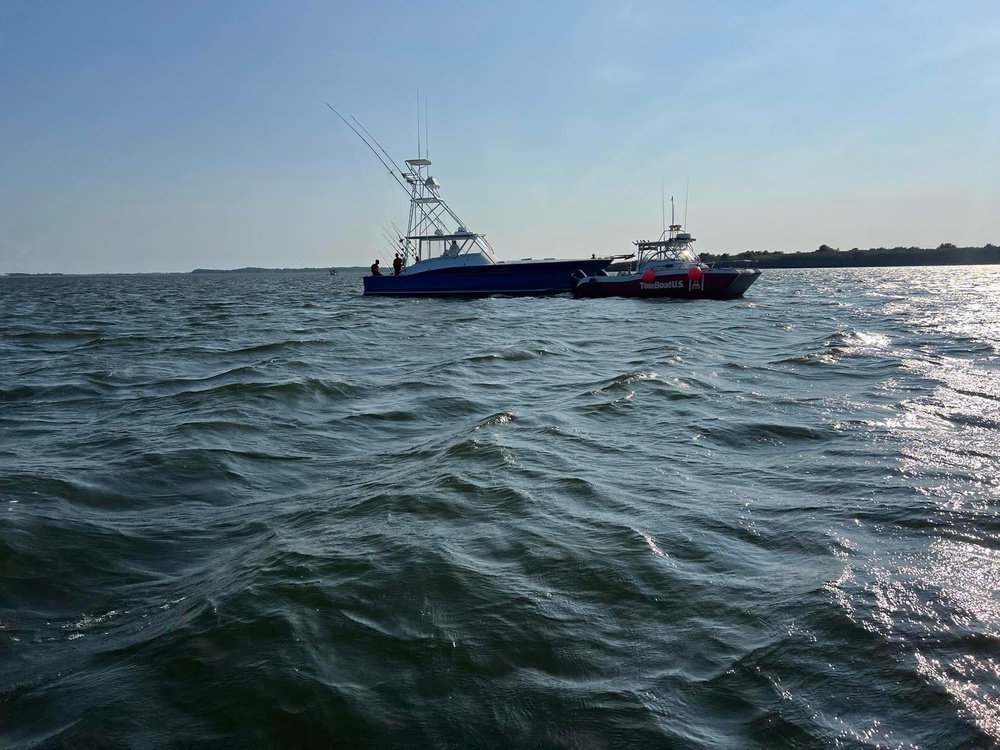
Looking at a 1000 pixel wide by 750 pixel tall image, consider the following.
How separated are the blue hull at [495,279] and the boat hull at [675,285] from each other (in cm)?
177

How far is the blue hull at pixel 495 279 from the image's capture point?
32.9 m

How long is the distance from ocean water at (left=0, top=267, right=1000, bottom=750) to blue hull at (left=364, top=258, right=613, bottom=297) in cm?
2382

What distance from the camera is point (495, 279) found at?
3306 centimetres

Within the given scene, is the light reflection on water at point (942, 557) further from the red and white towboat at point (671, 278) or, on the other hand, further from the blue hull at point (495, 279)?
the blue hull at point (495, 279)

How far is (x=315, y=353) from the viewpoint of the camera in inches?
535

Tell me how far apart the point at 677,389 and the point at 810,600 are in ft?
19.6

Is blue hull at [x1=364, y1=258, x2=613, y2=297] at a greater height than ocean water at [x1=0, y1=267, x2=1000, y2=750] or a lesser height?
greater

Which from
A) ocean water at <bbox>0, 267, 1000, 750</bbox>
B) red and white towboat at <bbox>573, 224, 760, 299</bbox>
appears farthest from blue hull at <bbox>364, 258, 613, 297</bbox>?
ocean water at <bbox>0, 267, 1000, 750</bbox>

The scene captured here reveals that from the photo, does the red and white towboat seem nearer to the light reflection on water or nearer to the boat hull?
the boat hull

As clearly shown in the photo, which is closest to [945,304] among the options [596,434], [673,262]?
[673,262]

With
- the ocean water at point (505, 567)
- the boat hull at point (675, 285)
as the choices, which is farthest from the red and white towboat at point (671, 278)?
the ocean water at point (505, 567)

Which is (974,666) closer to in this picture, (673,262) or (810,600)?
(810,600)

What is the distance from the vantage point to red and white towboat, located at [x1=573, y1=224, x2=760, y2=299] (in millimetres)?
30531

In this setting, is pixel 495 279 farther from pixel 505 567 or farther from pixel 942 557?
pixel 942 557
